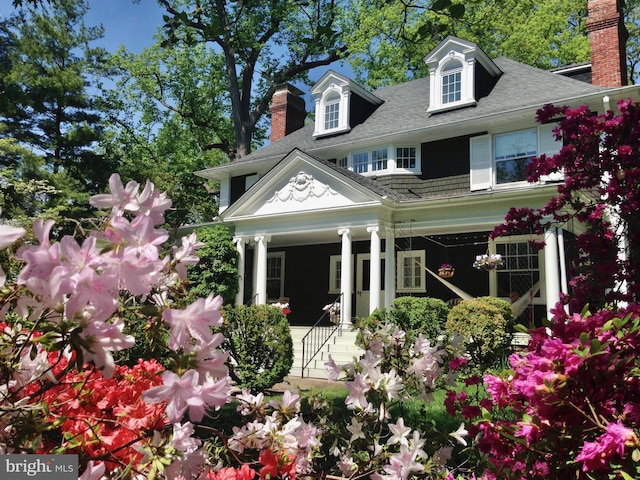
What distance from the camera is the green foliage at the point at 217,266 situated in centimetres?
1518

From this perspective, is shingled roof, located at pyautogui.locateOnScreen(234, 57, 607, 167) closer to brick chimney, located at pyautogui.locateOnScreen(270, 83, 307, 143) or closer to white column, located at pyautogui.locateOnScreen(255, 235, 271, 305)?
brick chimney, located at pyautogui.locateOnScreen(270, 83, 307, 143)

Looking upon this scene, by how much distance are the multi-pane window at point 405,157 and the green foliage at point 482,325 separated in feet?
19.6

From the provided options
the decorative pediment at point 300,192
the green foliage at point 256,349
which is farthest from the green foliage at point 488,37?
the green foliage at point 256,349

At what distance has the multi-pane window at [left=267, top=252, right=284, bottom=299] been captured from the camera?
18906 millimetres

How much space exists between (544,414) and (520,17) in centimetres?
2729

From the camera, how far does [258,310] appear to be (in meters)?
8.15

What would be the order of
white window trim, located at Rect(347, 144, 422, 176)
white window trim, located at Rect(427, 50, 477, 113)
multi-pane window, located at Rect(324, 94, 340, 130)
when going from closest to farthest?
white window trim, located at Rect(427, 50, 477, 113) < white window trim, located at Rect(347, 144, 422, 176) < multi-pane window, located at Rect(324, 94, 340, 130)

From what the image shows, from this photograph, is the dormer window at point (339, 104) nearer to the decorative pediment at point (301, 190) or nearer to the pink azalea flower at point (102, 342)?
the decorative pediment at point (301, 190)

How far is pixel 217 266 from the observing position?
15438 millimetres

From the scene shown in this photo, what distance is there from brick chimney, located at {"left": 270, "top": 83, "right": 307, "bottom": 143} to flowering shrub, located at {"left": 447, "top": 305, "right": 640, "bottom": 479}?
19783 millimetres

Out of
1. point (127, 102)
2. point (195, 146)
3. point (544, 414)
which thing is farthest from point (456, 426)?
point (127, 102)

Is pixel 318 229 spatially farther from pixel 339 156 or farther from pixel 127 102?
pixel 127 102

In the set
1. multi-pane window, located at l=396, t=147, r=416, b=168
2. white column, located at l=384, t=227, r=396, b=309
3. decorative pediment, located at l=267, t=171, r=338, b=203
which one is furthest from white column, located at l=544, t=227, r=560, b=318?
decorative pediment, located at l=267, t=171, r=338, b=203

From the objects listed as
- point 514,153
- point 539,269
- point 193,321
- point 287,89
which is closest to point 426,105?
point 514,153
